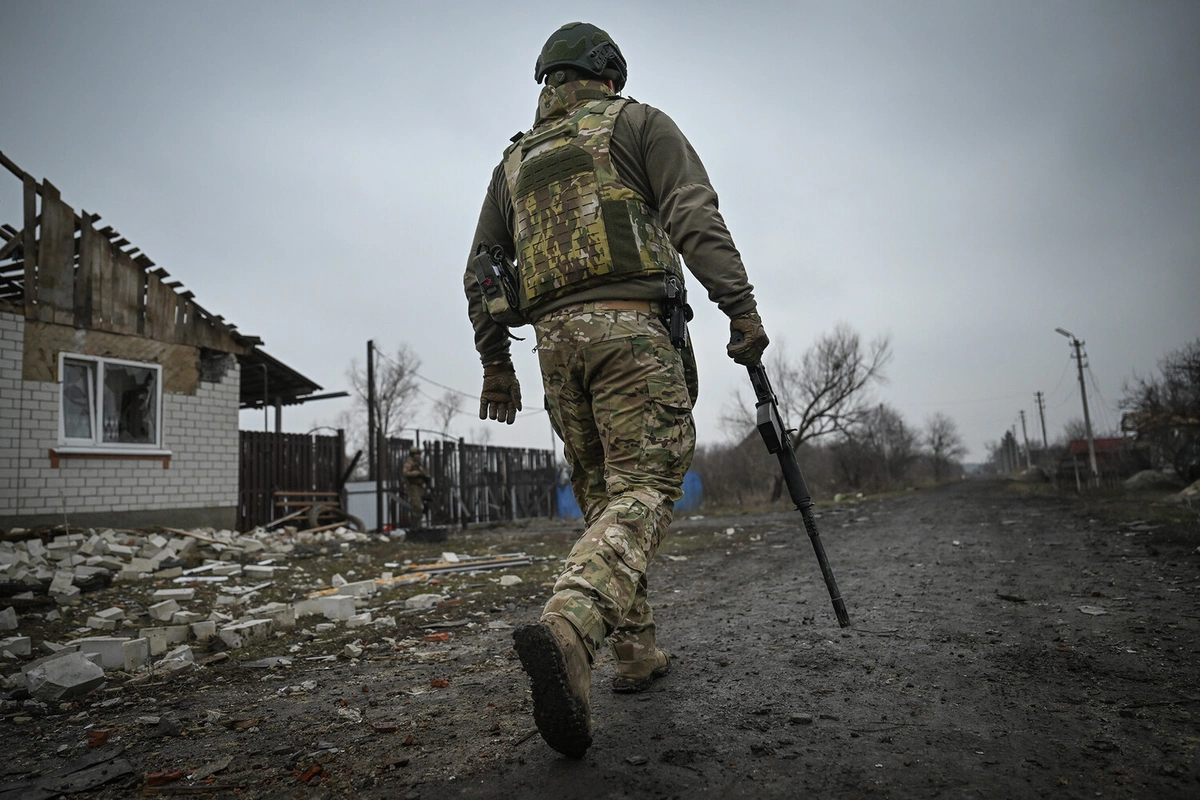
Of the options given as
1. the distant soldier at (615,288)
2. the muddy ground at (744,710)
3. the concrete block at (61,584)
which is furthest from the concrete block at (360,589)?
the distant soldier at (615,288)

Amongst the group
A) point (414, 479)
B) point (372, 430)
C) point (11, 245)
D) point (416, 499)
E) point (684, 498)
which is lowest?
point (684, 498)

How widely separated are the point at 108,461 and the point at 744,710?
1039 cm

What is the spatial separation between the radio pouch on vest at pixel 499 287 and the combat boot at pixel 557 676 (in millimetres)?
1235

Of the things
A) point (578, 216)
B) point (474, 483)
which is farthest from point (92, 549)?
point (474, 483)

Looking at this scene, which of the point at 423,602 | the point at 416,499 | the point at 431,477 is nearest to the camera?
the point at 423,602

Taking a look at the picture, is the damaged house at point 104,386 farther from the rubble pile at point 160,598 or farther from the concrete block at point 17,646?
the concrete block at point 17,646

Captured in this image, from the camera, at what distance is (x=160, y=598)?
5.32 m

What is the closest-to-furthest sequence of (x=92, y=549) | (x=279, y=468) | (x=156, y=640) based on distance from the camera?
(x=156, y=640) → (x=92, y=549) → (x=279, y=468)

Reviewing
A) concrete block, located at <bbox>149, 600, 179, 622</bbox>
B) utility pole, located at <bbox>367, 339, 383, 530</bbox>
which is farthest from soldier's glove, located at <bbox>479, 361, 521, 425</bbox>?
utility pole, located at <bbox>367, 339, 383, 530</bbox>

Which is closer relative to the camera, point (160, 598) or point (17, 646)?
point (17, 646)

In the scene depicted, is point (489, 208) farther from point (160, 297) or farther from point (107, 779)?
point (160, 297)

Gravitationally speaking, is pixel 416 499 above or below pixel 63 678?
above

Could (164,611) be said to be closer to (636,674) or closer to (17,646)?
(17,646)

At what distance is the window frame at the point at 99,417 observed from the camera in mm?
8805
